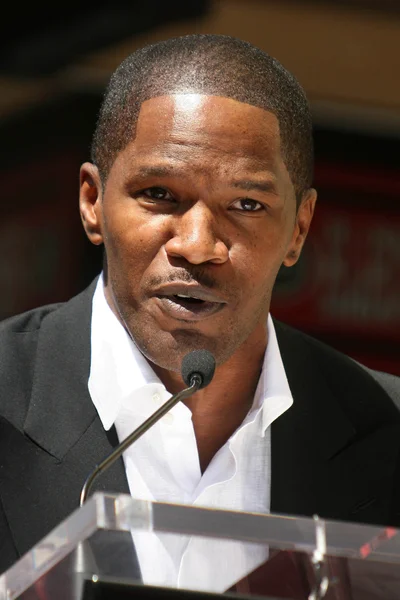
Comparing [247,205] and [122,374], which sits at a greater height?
[247,205]

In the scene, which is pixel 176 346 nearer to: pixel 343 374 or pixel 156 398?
pixel 156 398

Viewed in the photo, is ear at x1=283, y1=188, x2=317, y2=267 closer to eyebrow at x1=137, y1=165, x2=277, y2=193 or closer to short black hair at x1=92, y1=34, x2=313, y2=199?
short black hair at x1=92, y1=34, x2=313, y2=199

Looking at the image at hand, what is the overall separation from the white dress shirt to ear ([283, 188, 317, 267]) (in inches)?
10.5

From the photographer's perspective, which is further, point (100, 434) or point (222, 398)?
point (222, 398)

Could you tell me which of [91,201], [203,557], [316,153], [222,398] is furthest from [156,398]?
[316,153]

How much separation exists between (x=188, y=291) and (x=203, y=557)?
790mm

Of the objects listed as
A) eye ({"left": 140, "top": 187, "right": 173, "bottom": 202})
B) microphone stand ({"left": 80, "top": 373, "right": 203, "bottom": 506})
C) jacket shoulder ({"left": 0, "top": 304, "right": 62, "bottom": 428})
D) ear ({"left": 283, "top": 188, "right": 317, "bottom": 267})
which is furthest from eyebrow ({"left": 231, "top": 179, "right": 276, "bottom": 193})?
jacket shoulder ({"left": 0, "top": 304, "right": 62, "bottom": 428})

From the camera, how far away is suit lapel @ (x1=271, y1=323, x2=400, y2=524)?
300cm

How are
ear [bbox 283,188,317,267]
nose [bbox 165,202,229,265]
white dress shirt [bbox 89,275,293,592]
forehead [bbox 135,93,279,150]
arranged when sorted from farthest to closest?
ear [bbox 283,188,317,267] → white dress shirt [bbox 89,275,293,592] → forehead [bbox 135,93,279,150] → nose [bbox 165,202,229,265]

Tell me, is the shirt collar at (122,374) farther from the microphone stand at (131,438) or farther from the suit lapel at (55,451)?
the microphone stand at (131,438)

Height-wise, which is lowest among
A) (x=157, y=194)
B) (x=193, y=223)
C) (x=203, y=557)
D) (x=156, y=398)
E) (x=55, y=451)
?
(x=203, y=557)

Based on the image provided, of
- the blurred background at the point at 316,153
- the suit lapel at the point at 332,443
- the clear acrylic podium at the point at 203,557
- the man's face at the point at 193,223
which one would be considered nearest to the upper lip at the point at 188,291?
the man's face at the point at 193,223

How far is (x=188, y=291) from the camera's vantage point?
2.70 meters

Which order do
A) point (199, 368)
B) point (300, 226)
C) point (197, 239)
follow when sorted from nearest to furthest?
point (199, 368), point (197, 239), point (300, 226)
